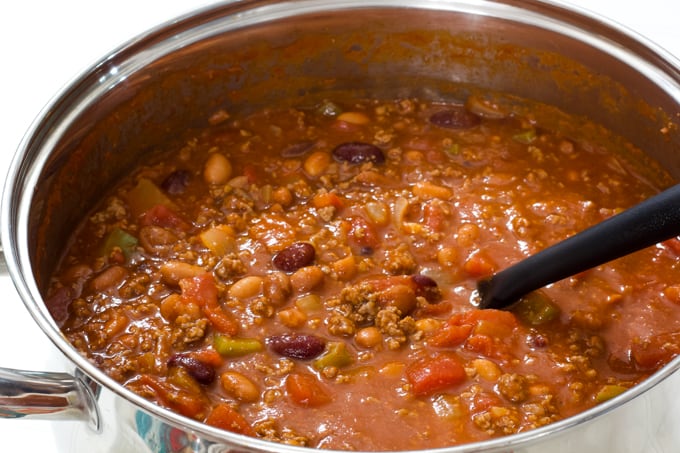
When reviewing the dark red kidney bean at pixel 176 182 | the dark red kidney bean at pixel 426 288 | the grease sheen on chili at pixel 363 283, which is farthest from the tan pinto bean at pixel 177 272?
the dark red kidney bean at pixel 426 288

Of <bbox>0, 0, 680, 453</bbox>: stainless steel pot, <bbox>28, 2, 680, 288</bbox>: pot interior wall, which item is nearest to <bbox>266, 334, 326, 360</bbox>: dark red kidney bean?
<bbox>0, 0, 680, 453</bbox>: stainless steel pot

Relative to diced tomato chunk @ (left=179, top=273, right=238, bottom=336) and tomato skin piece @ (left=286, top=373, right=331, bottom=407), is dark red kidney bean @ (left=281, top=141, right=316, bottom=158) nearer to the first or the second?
diced tomato chunk @ (left=179, top=273, right=238, bottom=336)

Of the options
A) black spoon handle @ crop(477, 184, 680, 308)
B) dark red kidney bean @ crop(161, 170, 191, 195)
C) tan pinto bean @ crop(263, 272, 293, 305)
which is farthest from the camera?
dark red kidney bean @ crop(161, 170, 191, 195)

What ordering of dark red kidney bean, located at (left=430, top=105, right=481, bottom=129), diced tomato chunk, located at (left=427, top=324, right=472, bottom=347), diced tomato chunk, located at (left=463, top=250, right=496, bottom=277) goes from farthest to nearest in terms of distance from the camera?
dark red kidney bean, located at (left=430, top=105, right=481, bottom=129) < diced tomato chunk, located at (left=463, top=250, right=496, bottom=277) < diced tomato chunk, located at (left=427, top=324, right=472, bottom=347)

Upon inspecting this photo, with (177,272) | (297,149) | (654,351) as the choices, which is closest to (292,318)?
(177,272)

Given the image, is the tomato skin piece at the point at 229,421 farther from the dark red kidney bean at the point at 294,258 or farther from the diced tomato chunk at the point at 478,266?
the diced tomato chunk at the point at 478,266

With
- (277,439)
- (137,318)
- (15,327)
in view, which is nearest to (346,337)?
(277,439)
